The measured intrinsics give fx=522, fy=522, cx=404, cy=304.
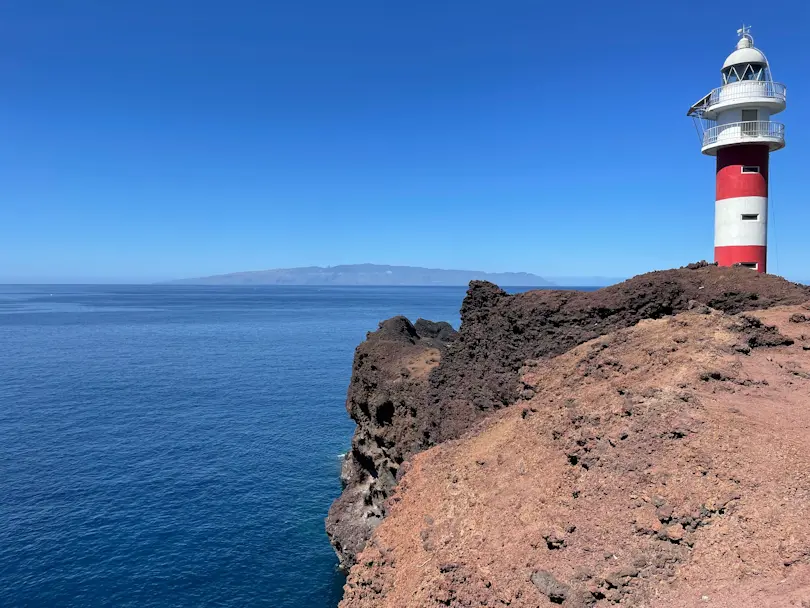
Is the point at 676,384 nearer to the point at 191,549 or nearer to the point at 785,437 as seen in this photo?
the point at 785,437

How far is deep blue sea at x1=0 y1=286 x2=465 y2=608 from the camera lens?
93.2 ft

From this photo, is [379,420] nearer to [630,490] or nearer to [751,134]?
[630,490]

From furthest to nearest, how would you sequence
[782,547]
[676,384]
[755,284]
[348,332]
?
1. [348,332]
2. [755,284]
3. [676,384]
4. [782,547]

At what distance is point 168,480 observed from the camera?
132 feet

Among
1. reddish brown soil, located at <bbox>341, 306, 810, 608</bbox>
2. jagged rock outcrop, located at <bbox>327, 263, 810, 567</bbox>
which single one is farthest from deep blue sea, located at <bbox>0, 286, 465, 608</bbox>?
reddish brown soil, located at <bbox>341, 306, 810, 608</bbox>

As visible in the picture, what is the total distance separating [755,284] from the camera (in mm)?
20047

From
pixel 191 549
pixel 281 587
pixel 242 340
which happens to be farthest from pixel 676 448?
pixel 242 340

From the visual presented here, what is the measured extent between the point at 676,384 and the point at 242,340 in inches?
4299

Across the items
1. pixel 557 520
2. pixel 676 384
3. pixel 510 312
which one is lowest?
pixel 557 520

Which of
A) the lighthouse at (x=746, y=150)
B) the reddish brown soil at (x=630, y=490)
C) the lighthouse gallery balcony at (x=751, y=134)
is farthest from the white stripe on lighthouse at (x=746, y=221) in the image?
the reddish brown soil at (x=630, y=490)

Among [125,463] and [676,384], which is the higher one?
[676,384]

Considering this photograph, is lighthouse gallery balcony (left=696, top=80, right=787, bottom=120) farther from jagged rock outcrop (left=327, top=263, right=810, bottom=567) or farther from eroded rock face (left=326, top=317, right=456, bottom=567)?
eroded rock face (left=326, top=317, right=456, bottom=567)

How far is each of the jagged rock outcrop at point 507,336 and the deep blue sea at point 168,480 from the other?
11.5 meters

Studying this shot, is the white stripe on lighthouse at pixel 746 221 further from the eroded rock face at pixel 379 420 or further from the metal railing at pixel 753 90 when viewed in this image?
the eroded rock face at pixel 379 420
